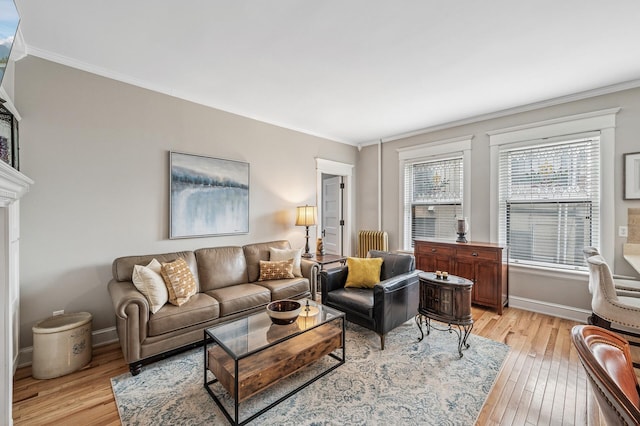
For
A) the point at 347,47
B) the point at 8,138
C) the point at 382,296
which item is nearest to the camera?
the point at 8,138

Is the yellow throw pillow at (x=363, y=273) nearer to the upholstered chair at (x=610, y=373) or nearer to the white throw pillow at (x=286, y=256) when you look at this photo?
the white throw pillow at (x=286, y=256)

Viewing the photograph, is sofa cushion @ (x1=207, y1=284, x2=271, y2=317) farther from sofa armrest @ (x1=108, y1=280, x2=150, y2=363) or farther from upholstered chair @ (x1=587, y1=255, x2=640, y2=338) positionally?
upholstered chair @ (x1=587, y1=255, x2=640, y2=338)

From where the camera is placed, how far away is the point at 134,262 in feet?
8.96

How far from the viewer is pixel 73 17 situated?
2.02 metres

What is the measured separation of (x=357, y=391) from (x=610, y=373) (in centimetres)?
166

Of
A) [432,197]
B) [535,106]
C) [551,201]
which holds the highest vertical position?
[535,106]

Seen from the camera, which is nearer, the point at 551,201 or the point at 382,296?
the point at 382,296

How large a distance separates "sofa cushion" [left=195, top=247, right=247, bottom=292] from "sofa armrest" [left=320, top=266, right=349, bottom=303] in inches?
41.1

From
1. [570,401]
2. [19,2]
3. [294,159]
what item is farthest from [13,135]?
[570,401]

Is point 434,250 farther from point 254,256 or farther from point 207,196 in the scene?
point 207,196

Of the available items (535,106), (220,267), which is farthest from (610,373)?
(535,106)

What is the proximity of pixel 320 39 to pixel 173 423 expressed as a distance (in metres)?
2.97

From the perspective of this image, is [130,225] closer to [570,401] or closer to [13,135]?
[13,135]

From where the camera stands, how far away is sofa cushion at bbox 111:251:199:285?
8.69 feet
